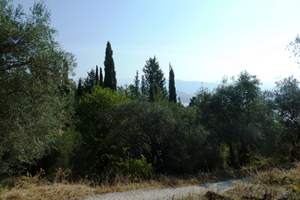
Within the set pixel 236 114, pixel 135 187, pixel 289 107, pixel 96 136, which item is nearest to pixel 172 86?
pixel 96 136

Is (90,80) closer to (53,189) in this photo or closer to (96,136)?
(96,136)

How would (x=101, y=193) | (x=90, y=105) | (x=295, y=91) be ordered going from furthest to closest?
(x=90, y=105) → (x=295, y=91) → (x=101, y=193)

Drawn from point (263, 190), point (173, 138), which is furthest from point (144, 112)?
point (263, 190)

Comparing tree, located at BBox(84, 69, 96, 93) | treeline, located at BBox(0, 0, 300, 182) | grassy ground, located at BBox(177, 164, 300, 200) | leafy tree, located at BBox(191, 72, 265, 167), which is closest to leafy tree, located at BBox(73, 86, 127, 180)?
treeline, located at BBox(0, 0, 300, 182)

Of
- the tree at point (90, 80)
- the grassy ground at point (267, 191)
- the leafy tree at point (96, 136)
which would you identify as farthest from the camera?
the tree at point (90, 80)

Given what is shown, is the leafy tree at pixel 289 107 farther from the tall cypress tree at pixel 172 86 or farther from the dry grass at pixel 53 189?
the tall cypress tree at pixel 172 86

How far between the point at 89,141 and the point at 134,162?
55.9 ft

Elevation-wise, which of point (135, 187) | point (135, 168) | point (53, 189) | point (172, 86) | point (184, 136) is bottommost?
point (135, 187)

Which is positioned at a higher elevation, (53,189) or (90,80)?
(90,80)

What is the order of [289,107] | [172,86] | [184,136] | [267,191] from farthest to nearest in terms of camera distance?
[172,86] → [289,107] → [184,136] → [267,191]

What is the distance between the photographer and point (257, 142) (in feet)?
95.9

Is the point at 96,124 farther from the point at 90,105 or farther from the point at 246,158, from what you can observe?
the point at 246,158

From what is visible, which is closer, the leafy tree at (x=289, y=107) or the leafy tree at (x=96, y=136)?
the leafy tree at (x=289, y=107)

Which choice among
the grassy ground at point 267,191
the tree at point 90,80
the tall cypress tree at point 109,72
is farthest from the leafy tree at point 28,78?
the tree at point 90,80
